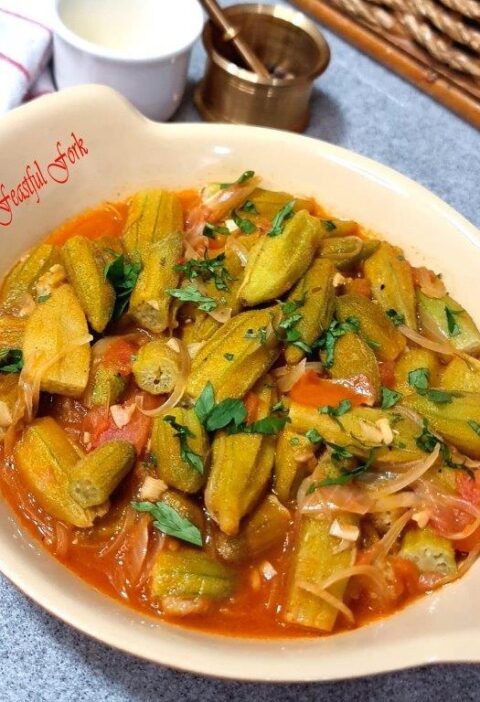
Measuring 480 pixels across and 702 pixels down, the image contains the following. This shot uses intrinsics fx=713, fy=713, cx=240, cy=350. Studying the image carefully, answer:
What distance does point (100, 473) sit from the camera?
1.28 metres

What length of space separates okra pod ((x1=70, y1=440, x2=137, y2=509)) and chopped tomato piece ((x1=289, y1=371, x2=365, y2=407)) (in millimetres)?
356

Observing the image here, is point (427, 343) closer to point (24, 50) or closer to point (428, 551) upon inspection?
point (428, 551)

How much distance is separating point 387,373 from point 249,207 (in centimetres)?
59

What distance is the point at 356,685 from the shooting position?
1382mm

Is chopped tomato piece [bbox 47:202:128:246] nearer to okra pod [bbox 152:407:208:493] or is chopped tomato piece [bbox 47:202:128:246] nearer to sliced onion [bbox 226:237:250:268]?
sliced onion [bbox 226:237:250:268]

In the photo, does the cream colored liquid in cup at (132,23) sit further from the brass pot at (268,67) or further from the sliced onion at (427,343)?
the sliced onion at (427,343)

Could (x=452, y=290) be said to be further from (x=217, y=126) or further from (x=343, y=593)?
(x=343, y=593)

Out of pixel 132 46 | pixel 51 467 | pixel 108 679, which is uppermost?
pixel 132 46

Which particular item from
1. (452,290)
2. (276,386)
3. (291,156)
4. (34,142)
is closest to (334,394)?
(276,386)

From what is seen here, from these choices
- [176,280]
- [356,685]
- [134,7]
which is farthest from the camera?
[134,7]

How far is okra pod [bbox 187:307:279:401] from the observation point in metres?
1.40

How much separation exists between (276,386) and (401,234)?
→ 64 cm

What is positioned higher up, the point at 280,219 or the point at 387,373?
the point at 280,219

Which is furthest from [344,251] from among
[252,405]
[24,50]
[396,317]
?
[24,50]
